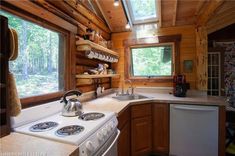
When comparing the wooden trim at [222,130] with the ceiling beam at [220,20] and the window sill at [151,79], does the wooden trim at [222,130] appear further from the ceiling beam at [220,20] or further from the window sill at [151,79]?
the ceiling beam at [220,20]

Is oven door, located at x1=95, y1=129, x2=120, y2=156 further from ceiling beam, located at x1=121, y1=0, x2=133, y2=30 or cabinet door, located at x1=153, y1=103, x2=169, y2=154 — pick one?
ceiling beam, located at x1=121, y1=0, x2=133, y2=30

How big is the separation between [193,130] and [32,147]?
2114 millimetres

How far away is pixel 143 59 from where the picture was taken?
314 cm

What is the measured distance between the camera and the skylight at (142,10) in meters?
2.81

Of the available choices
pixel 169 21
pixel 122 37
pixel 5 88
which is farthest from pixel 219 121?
pixel 5 88

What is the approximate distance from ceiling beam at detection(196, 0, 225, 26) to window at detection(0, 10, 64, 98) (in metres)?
1.99

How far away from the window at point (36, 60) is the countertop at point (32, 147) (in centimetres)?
47

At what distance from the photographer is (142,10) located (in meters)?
2.94

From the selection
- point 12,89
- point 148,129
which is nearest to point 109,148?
point 12,89

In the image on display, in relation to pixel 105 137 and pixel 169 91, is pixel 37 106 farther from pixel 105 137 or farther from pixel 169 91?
pixel 169 91

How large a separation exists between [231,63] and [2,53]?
5.51m

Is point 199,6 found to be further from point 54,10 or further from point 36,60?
point 36,60

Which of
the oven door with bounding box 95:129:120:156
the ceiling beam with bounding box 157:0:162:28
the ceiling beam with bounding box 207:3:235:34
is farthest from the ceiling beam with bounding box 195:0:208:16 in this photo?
the oven door with bounding box 95:129:120:156

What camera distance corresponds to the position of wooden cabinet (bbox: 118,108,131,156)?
5.87ft
